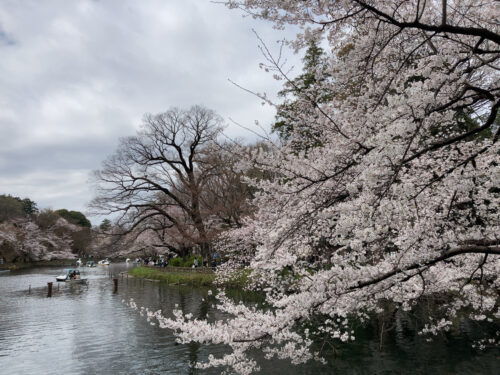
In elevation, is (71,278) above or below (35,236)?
below

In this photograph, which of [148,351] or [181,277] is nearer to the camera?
[148,351]

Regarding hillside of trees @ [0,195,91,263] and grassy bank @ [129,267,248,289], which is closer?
grassy bank @ [129,267,248,289]

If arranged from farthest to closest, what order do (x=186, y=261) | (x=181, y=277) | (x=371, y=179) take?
1. (x=186, y=261)
2. (x=181, y=277)
3. (x=371, y=179)

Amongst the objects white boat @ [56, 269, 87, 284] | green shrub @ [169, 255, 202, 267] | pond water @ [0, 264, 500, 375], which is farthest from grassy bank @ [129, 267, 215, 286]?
pond water @ [0, 264, 500, 375]

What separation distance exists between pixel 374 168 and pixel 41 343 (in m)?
11.2

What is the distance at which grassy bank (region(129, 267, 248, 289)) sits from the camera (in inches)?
721

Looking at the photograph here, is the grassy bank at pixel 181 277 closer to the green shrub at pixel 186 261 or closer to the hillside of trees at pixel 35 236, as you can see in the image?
the green shrub at pixel 186 261

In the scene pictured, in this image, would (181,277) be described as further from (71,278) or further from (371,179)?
(371,179)

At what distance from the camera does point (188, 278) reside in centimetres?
2330

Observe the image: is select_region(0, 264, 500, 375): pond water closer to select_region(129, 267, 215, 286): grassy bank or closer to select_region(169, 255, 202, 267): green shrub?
select_region(129, 267, 215, 286): grassy bank

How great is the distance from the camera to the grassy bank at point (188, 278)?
60.1 ft

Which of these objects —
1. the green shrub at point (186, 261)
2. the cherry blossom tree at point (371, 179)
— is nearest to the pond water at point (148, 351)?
the cherry blossom tree at point (371, 179)

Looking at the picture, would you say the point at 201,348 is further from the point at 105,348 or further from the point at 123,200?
the point at 123,200

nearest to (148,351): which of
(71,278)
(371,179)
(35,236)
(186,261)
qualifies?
(371,179)
